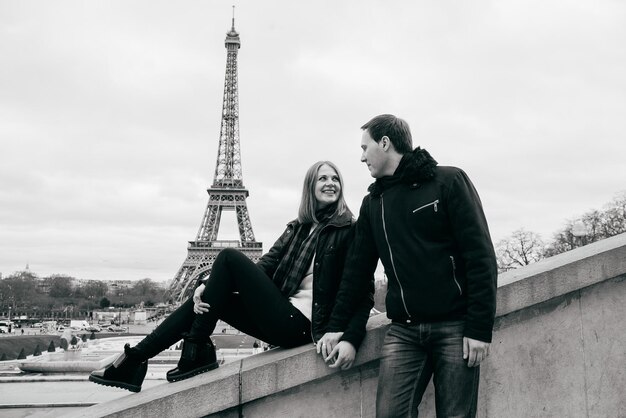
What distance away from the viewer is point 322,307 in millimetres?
3301

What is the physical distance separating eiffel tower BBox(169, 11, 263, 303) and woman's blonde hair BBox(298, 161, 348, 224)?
52139 millimetres

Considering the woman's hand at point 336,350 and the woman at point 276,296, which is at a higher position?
the woman at point 276,296

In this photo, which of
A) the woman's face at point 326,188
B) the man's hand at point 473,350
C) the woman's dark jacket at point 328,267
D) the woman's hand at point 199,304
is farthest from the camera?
the woman's face at point 326,188

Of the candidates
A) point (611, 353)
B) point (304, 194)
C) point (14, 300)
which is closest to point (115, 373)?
point (304, 194)

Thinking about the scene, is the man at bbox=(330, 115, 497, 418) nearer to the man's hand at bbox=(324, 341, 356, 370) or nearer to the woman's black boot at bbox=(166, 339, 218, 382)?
the man's hand at bbox=(324, 341, 356, 370)

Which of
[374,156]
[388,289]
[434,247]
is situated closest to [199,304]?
[388,289]

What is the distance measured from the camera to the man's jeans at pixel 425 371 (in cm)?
265

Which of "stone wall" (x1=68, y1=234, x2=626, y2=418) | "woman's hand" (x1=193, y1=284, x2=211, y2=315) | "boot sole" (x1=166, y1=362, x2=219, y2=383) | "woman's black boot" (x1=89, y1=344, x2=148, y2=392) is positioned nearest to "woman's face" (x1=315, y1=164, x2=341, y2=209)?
"stone wall" (x1=68, y1=234, x2=626, y2=418)

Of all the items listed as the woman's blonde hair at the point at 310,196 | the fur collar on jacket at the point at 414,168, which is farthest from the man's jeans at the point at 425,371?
the woman's blonde hair at the point at 310,196

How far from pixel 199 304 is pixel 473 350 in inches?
68.8

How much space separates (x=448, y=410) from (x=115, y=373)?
223 centimetres

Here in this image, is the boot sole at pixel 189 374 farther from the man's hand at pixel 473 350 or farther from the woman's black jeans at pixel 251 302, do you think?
the man's hand at pixel 473 350

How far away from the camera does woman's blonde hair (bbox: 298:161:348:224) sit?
12.2 ft

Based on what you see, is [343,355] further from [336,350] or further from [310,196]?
[310,196]
